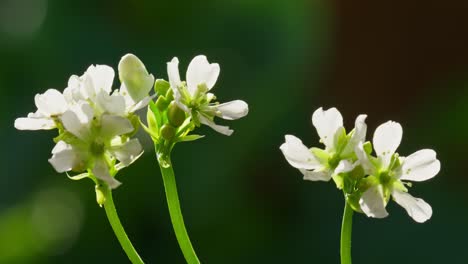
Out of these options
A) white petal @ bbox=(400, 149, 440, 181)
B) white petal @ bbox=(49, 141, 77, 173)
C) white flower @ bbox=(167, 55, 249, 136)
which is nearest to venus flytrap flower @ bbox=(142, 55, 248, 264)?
white flower @ bbox=(167, 55, 249, 136)

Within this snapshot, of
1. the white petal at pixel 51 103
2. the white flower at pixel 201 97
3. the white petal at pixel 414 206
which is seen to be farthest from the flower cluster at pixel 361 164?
the white petal at pixel 51 103

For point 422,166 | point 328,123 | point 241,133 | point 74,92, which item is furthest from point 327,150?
point 241,133

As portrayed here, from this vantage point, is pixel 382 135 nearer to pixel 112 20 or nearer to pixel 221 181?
pixel 221 181

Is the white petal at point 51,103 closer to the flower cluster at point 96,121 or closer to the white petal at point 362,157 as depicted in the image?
the flower cluster at point 96,121

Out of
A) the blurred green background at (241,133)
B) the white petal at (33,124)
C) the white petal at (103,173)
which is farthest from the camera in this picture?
the blurred green background at (241,133)

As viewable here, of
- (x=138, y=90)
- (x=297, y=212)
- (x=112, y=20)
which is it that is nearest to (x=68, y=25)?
(x=112, y=20)

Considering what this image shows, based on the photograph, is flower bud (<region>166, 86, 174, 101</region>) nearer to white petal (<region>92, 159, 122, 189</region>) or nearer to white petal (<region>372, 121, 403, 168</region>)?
white petal (<region>92, 159, 122, 189</region>)
